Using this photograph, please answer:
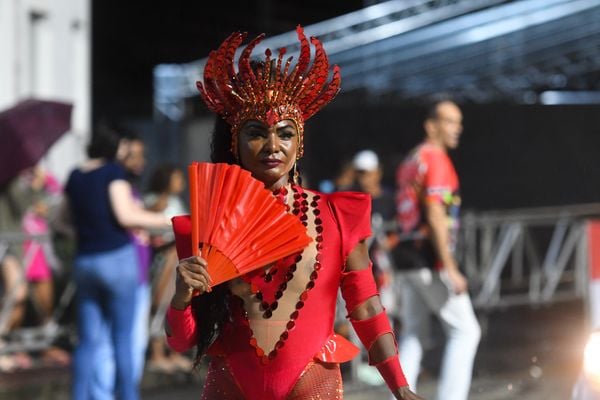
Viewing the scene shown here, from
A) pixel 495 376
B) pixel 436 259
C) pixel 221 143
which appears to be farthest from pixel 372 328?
pixel 495 376

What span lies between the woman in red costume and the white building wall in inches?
354

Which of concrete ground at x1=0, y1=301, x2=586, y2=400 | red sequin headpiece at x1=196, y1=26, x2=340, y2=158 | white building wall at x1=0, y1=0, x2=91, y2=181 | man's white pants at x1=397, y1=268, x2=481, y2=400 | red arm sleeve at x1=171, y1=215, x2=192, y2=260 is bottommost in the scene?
concrete ground at x1=0, y1=301, x2=586, y2=400

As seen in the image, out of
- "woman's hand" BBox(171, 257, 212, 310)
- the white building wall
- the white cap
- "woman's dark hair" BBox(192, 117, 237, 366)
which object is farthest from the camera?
the white building wall

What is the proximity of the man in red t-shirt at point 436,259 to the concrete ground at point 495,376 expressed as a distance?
927 mm

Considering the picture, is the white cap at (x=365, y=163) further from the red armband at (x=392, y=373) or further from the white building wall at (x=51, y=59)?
the red armband at (x=392, y=373)

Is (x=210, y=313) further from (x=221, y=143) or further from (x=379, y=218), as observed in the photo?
(x=379, y=218)

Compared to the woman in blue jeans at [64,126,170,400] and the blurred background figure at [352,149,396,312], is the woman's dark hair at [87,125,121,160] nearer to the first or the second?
the woman in blue jeans at [64,126,170,400]

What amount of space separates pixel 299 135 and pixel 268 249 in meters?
0.44

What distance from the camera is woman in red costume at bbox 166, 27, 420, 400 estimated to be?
3377 mm

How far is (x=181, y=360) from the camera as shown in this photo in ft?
30.8

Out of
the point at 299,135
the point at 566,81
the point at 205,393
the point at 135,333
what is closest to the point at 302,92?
the point at 299,135

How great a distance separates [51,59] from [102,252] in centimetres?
840

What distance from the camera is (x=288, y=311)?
3.40 m

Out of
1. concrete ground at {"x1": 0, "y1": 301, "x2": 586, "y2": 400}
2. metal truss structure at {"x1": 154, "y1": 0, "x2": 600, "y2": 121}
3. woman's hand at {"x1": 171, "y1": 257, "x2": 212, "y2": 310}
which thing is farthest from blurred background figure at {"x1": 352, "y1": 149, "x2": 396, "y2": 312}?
woman's hand at {"x1": 171, "y1": 257, "x2": 212, "y2": 310}
